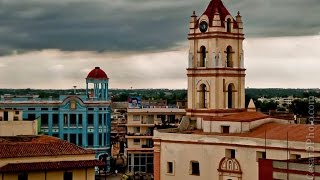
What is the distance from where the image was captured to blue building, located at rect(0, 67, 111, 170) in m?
73.4

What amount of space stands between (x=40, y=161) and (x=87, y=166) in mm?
2644

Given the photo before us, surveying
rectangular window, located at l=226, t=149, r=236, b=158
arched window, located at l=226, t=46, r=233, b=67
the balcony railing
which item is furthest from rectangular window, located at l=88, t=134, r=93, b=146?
rectangular window, located at l=226, t=149, r=236, b=158

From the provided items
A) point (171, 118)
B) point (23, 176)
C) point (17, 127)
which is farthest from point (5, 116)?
point (171, 118)

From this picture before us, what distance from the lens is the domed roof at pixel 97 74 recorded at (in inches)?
3081

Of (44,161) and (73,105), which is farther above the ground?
(73,105)

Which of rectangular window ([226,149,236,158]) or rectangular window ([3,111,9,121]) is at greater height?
rectangular window ([3,111,9,121])

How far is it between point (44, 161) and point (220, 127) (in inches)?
477

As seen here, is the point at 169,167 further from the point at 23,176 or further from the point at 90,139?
the point at 90,139

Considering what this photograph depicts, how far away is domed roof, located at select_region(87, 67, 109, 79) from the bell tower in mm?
28333

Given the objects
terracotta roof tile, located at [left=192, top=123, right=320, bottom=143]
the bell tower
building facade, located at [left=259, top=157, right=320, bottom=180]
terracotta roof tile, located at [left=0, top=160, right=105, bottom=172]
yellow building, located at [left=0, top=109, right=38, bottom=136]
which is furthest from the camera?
yellow building, located at [left=0, top=109, right=38, bottom=136]

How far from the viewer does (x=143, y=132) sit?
75.3 meters

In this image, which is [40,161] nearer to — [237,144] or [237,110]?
[237,144]

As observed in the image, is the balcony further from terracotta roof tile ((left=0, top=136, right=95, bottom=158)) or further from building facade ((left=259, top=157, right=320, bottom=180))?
building facade ((left=259, top=157, right=320, bottom=180))

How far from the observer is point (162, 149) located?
160ft
